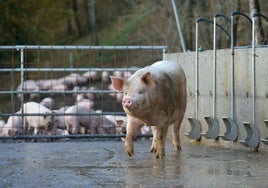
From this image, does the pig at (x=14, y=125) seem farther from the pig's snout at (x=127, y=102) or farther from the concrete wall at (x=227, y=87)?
the pig's snout at (x=127, y=102)

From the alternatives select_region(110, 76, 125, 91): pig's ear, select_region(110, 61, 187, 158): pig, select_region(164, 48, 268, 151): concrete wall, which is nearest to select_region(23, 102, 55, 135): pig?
select_region(164, 48, 268, 151): concrete wall

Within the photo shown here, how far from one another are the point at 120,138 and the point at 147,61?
8066mm

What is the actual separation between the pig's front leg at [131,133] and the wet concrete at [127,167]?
13cm

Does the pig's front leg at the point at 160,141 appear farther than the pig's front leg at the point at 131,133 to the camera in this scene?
No

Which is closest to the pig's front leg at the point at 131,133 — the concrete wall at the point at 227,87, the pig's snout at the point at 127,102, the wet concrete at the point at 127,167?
the wet concrete at the point at 127,167

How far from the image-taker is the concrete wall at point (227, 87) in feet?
41.9

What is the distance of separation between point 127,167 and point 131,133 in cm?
144

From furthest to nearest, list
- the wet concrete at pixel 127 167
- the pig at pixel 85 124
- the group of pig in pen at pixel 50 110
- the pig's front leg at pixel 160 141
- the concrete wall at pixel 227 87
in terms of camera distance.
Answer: the pig at pixel 85 124 < the group of pig in pen at pixel 50 110 < the concrete wall at pixel 227 87 < the pig's front leg at pixel 160 141 < the wet concrete at pixel 127 167

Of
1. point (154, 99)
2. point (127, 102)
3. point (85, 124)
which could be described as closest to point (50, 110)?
point (85, 124)

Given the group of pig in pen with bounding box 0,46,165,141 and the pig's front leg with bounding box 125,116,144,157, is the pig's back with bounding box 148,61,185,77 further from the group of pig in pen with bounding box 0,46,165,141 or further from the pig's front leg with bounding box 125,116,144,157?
the group of pig in pen with bounding box 0,46,165,141

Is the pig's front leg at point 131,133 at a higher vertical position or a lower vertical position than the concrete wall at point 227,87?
lower

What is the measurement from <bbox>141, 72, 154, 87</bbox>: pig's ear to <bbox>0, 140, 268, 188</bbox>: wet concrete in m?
0.93

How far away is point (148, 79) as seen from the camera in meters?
11.9

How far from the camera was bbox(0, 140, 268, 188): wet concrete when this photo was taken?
9383 millimetres
